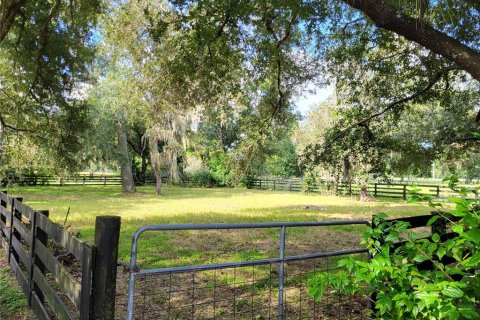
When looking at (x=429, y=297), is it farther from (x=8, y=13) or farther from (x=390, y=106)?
(x=390, y=106)

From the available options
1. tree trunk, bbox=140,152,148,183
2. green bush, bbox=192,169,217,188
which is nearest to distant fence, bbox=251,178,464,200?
green bush, bbox=192,169,217,188

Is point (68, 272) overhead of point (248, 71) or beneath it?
beneath

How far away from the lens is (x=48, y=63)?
34.0 feet

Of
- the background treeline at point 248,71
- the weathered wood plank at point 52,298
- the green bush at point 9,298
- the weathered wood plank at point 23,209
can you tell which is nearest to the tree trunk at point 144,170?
the background treeline at point 248,71

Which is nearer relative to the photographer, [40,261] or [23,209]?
[40,261]

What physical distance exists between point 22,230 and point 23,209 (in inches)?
12.5

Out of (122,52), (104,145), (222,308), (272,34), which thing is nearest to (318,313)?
(222,308)

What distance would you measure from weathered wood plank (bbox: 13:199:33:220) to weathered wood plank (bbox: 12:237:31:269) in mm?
477

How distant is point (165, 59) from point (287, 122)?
5150mm

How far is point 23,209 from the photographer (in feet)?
17.8

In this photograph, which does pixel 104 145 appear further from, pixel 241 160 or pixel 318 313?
pixel 318 313

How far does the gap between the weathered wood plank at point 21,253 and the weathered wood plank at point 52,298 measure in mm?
431

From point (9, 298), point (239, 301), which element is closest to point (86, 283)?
point (239, 301)

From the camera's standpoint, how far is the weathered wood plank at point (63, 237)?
3.01 meters
